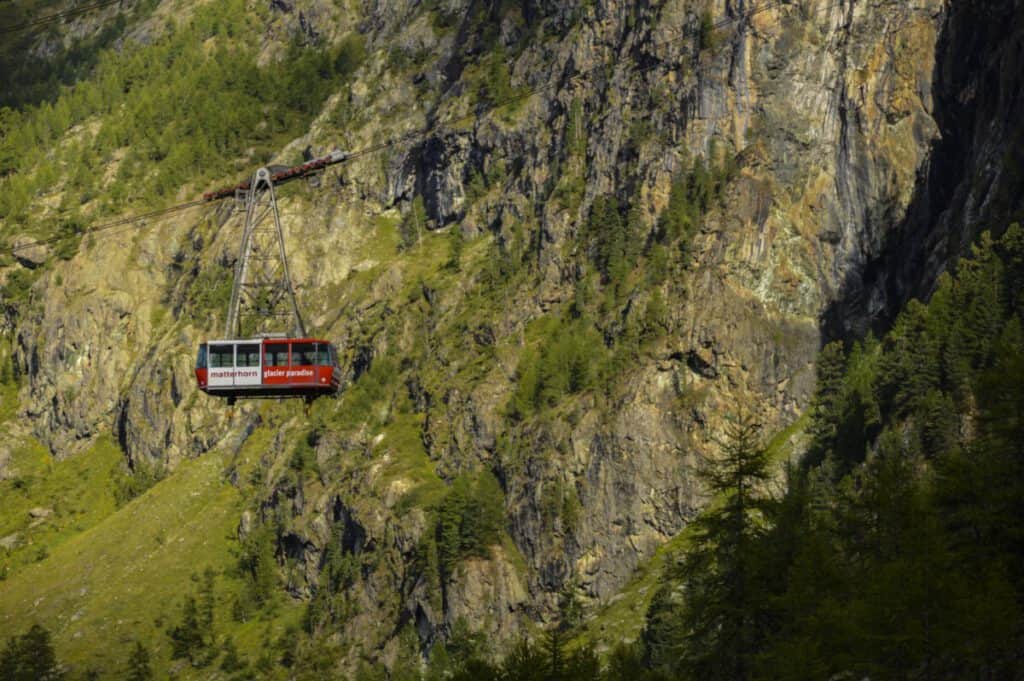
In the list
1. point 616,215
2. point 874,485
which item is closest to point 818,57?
point 616,215

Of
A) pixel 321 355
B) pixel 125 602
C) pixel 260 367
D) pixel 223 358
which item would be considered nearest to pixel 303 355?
pixel 321 355

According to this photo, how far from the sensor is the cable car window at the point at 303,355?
8012cm

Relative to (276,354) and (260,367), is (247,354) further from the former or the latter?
(276,354)

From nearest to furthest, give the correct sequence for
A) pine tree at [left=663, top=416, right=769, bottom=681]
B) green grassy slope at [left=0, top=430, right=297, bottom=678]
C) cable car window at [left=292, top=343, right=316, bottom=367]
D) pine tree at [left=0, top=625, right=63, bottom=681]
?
pine tree at [left=663, top=416, right=769, bottom=681], cable car window at [left=292, top=343, right=316, bottom=367], pine tree at [left=0, top=625, right=63, bottom=681], green grassy slope at [left=0, top=430, right=297, bottom=678]

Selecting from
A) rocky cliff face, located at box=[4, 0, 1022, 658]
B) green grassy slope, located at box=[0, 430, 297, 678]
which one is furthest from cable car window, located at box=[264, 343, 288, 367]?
green grassy slope, located at box=[0, 430, 297, 678]

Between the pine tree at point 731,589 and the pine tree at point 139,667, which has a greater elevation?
the pine tree at point 731,589

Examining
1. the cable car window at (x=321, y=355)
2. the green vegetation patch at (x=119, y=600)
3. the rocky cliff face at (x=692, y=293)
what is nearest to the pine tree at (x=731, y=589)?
the cable car window at (x=321, y=355)

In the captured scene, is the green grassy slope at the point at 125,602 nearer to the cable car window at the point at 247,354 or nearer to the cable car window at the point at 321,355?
the cable car window at the point at 321,355

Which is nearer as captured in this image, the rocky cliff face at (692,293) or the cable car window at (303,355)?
the cable car window at (303,355)

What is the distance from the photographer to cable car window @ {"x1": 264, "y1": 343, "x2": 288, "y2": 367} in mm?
79812

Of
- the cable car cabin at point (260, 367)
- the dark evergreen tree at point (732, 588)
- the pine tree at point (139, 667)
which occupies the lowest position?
the pine tree at point (139, 667)

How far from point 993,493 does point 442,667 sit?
89.4 m

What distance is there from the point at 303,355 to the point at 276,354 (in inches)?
61.3

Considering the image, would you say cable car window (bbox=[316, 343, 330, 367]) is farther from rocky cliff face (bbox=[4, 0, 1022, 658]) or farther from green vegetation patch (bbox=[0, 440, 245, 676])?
green vegetation patch (bbox=[0, 440, 245, 676])
